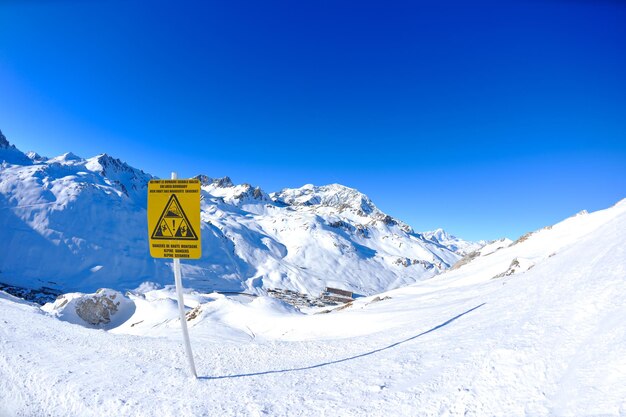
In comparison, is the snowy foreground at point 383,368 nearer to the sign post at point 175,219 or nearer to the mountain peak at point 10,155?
the sign post at point 175,219

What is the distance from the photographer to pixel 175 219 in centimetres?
471

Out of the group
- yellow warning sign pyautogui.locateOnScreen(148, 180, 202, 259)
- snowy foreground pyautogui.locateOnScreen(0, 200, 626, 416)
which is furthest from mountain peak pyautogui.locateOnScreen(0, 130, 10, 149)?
yellow warning sign pyautogui.locateOnScreen(148, 180, 202, 259)

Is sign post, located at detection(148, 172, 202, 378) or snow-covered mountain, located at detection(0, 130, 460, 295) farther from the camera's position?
snow-covered mountain, located at detection(0, 130, 460, 295)

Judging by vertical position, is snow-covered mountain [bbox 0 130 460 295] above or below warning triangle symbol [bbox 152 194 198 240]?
above

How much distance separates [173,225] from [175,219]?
11cm

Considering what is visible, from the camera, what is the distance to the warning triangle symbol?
15.3 feet

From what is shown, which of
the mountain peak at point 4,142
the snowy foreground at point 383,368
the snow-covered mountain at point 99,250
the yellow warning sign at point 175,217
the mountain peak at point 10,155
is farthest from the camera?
the mountain peak at point 4,142

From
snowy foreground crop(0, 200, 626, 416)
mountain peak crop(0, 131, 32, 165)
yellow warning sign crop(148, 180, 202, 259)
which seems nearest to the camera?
snowy foreground crop(0, 200, 626, 416)

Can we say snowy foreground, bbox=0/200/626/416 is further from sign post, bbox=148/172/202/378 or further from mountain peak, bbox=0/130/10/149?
A: mountain peak, bbox=0/130/10/149

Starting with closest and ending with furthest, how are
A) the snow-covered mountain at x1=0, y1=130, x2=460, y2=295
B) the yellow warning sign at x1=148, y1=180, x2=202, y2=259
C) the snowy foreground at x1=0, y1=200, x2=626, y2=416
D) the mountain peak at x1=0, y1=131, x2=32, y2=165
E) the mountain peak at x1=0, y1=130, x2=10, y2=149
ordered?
the snowy foreground at x1=0, y1=200, x2=626, y2=416 → the yellow warning sign at x1=148, y1=180, x2=202, y2=259 → the snow-covered mountain at x1=0, y1=130, x2=460, y2=295 → the mountain peak at x1=0, y1=131, x2=32, y2=165 → the mountain peak at x1=0, y1=130, x2=10, y2=149

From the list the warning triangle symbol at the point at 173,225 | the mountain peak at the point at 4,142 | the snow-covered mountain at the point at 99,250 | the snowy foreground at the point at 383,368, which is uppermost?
the mountain peak at the point at 4,142

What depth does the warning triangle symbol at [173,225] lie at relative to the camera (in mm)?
4676

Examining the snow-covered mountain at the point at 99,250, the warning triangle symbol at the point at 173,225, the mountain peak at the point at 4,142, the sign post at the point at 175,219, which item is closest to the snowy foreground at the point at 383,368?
the sign post at the point at 175,219

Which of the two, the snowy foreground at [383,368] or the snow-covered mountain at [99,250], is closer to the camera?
the snowy foreground at [383,368]
